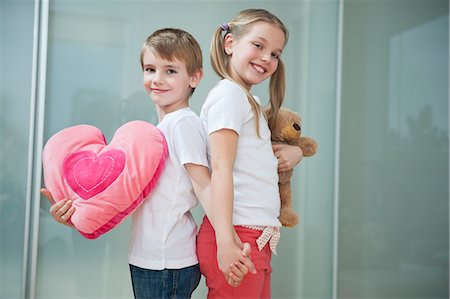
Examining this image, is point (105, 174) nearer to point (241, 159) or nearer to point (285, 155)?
point (241, 159)

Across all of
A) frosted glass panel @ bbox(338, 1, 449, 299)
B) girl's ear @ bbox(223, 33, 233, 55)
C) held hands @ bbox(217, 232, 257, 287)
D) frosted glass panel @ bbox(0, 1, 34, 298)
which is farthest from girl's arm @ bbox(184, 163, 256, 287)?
Result: frosted glass panel @ bbox(338, 1, 449, 299)

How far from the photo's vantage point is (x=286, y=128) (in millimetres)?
1504

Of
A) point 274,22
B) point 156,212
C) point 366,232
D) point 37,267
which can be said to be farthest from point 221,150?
point 366,232

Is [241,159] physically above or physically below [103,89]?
below

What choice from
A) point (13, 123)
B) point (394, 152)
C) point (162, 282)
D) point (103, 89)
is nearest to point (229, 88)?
point (162, 282)

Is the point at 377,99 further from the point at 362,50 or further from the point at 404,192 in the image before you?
the point at 404,192

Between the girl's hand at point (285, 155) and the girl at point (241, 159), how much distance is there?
11 centimetres

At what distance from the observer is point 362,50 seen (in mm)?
2232

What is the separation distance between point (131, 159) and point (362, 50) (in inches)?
51.2

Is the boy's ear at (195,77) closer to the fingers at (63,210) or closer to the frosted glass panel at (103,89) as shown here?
the fingers at (63,210)

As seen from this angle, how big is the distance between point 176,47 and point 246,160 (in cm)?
34

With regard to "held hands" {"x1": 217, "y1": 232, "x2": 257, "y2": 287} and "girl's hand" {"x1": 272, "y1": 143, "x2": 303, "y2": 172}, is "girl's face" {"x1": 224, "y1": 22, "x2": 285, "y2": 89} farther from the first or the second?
"held hands" {"x1": 217, "y1": 232, "x2": 257, "y2": 287}

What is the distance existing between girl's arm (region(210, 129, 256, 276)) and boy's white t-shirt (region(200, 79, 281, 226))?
35 mm

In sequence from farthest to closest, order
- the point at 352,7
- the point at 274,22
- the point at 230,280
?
the point at 352,7
the point at 274,22
the point at 230,280
